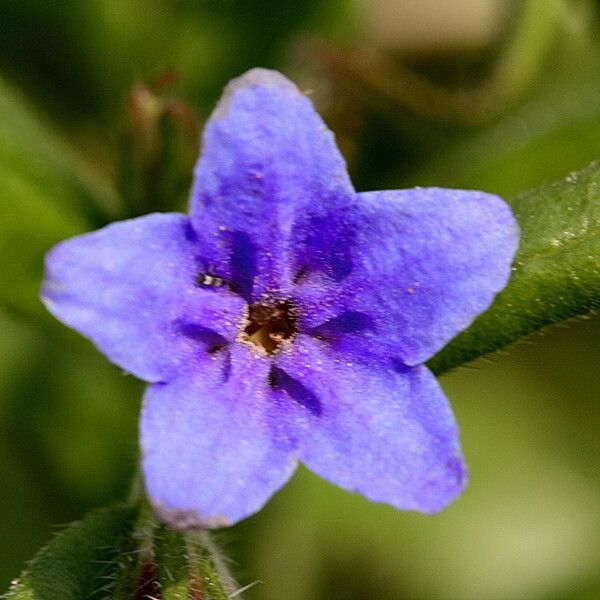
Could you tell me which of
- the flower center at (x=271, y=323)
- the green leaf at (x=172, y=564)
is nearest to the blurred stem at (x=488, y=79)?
the flower center at (x=271, y=323)

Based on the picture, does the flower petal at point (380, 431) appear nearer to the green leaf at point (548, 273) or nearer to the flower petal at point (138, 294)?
the flower petal at point (138, 294)

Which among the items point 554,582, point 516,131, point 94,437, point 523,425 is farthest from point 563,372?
point 94,437

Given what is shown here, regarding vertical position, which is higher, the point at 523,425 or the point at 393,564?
the point at 523,425

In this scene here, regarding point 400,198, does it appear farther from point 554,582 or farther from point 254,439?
point 554,582

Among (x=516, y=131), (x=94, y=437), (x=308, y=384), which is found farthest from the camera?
(x=94, y=437)

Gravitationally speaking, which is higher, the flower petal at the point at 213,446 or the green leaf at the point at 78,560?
the flower petal at the point at 213,446

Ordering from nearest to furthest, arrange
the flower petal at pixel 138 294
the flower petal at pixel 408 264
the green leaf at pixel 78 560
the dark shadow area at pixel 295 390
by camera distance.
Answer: the flower petal at pixel 138 294 → the flower petal at pixel 408 264 → the dark shadow area at pixel 295 390 → the green leaf at pixel 78 560

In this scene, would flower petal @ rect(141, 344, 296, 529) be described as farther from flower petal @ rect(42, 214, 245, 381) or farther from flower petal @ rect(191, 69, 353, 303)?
flower petal @ rect(191, 69, 353, 303)
